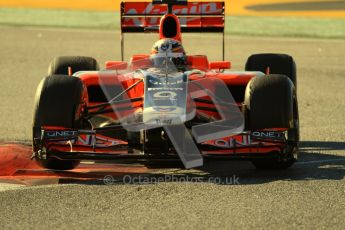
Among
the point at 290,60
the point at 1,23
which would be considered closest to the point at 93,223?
the point at 290,60

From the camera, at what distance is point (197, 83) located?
9.87 meters

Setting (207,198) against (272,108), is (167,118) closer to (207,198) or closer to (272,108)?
(272,108)

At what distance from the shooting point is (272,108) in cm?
892

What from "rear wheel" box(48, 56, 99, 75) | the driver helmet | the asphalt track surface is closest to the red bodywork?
the driver helmet

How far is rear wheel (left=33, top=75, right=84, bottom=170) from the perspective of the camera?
348 inches

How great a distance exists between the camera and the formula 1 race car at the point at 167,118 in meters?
8.70

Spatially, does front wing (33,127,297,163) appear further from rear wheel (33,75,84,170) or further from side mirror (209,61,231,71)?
side mirror (209,61,231,71)

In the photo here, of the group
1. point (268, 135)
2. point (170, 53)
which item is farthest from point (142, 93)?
point (268, 135)

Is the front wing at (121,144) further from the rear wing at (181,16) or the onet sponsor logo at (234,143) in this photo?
the rear wing at (181,16)

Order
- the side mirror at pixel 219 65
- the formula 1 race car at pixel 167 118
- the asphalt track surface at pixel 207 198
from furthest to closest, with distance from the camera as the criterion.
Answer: the side mirror at pixel 219 65 → the formula 1 race car at pixel 167 118 → the asphalt track surface at pixel 207 198

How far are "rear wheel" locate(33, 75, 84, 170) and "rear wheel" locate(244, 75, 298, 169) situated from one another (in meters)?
1.58

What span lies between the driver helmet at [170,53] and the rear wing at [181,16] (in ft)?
4.77

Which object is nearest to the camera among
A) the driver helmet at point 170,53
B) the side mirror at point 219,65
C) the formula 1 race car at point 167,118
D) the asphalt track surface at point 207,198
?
the asphalt track surface at point 207,198

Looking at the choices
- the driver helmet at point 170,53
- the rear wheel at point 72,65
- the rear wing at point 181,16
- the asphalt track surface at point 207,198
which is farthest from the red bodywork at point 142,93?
the rear wheel at point 72,65
